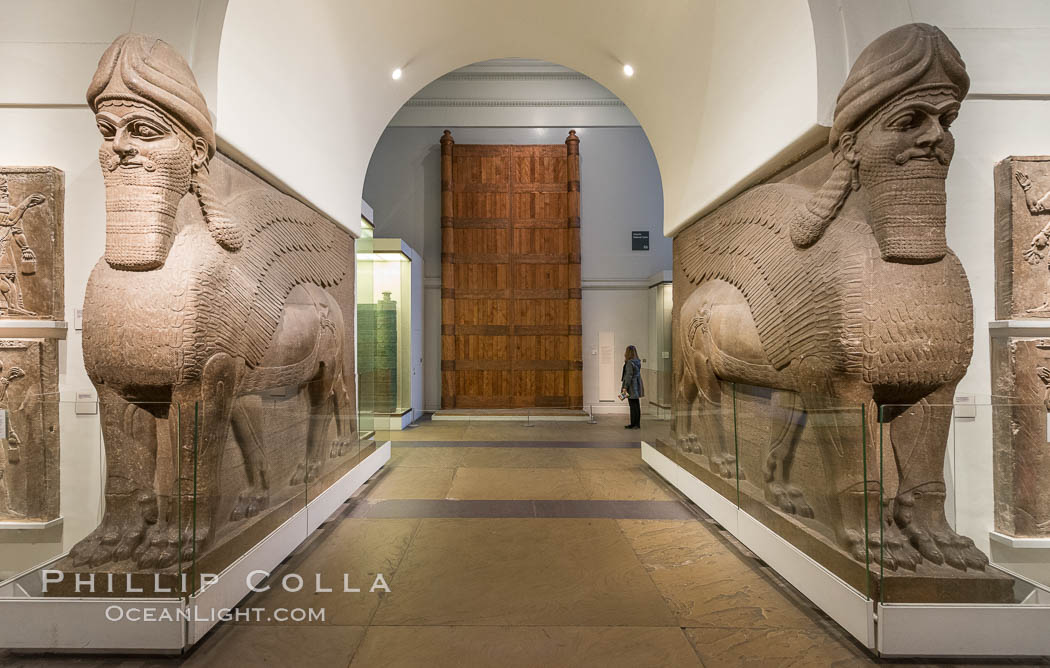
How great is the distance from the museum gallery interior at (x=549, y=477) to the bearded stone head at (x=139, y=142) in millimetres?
16

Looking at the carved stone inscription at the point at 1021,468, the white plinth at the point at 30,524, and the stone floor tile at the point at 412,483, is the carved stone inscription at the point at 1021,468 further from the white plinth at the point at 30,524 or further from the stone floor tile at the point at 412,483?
the white plinth at the point at 30,524

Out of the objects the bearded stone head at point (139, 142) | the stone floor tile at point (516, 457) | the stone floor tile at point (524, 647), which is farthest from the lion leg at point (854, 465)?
the stone floor tile at point (516, 457)

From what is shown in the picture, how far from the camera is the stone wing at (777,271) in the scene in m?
2.79

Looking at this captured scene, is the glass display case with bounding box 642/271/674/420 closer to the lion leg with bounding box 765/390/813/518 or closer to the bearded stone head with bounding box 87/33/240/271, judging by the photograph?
the lion leg with bounding box 765/390/813/518

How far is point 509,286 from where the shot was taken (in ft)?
36.4

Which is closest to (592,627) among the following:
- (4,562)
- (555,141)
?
(4,562)

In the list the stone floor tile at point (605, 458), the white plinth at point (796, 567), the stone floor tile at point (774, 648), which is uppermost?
the white plinth at point (796, 567)

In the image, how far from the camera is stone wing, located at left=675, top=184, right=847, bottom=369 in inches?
110

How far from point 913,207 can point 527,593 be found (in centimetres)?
276

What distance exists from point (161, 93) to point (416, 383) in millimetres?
8160

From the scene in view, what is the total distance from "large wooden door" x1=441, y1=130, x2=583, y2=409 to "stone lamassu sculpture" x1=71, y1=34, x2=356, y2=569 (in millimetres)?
7963

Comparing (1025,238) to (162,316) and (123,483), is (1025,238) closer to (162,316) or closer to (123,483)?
(162,316)

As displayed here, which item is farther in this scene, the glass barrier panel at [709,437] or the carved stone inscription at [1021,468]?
the glass barrier panel at [709,437]

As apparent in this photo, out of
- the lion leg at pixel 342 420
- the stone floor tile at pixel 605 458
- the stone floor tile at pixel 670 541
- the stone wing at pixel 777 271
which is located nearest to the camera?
the stone wing at pixel 777 271
